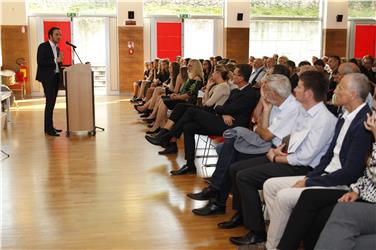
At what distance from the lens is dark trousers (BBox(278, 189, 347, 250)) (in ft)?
8.77

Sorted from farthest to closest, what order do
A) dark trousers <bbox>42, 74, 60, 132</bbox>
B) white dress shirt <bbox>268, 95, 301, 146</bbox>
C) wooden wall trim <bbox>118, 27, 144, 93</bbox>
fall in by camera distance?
wooden wall trim <bbox>118, 27, 144, 93</bbox> → dark trousers <bbox>42, 74, 60, 132</bbox> → white dress shirt <bbox>268, 95, 301, 146</bbox>

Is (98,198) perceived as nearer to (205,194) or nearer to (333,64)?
(205,194)

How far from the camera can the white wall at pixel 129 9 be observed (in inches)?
548

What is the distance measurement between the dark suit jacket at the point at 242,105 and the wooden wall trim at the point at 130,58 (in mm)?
9806

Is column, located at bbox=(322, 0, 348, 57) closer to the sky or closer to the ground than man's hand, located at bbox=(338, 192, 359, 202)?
closer to the sky

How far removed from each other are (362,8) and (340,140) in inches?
541

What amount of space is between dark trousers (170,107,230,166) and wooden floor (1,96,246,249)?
336 mm

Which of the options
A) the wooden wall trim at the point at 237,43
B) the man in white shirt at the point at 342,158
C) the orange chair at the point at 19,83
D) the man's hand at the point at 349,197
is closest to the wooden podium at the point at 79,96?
the man in white shirt at the point at 342,158

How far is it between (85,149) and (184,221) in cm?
312

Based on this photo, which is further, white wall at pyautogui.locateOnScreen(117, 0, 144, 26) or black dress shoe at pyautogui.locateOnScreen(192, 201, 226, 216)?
white wall at pyautogui.locateOnScreen(117, 0, 144, 26)

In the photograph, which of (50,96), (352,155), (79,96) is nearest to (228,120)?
(352,155)

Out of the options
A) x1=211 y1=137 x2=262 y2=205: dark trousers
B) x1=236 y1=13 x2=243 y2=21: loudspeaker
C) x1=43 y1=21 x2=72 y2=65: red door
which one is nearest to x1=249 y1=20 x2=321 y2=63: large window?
x1=236 y1=13 x2=243 y2=21: loudspeaker

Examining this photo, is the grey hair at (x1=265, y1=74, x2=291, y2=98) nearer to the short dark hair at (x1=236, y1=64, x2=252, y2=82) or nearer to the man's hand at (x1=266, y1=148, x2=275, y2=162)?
the man's hand at (x1=266, y1=148, x2=275, y2=162)

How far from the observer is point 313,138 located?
3.17 meters
